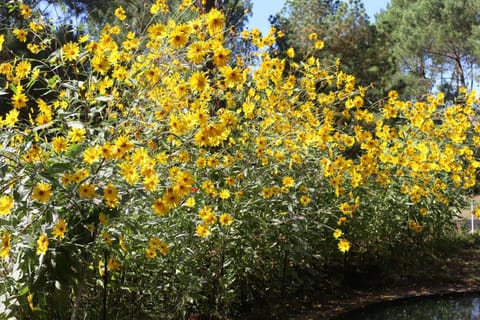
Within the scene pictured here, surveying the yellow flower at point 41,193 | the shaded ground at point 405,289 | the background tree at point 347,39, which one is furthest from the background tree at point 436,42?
the yellow flower at point 41,193

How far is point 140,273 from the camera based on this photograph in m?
2.81

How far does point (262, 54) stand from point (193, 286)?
1.58m

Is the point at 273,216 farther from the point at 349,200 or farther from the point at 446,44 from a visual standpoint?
the point at 446,44

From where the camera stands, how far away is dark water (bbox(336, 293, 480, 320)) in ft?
13.2

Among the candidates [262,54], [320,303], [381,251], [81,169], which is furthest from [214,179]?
[381,251]

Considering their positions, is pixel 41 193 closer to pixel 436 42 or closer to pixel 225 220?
pixel 225 220

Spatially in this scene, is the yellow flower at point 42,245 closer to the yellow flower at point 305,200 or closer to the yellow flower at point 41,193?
the yellow flower at point 41,193

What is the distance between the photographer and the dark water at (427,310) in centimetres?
401

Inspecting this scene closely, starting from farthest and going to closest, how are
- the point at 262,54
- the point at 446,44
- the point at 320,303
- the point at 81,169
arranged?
the point at 446,44 < the point at 320,303 < the point at 262,54 < the point at 81,169

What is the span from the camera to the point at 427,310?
4.22 metres

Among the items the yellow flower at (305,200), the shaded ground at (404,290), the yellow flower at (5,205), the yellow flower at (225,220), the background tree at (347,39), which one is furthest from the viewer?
the background tree at (347,39)

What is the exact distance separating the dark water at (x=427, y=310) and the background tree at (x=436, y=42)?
9.78 metres

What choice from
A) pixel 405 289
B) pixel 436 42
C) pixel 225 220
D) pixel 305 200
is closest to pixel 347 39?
pixel 436 42

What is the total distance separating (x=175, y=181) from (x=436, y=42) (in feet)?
48.7
